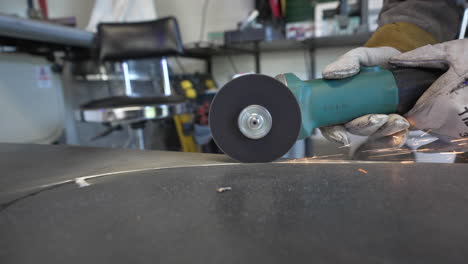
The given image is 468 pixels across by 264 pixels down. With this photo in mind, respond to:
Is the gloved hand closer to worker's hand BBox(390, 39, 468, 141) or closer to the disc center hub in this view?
worker's hand BBox(390, 39, 468, 141)

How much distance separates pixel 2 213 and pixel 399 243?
1.56 ft

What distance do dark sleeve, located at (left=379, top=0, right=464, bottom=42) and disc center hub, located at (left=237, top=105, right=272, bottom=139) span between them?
0.58 metres

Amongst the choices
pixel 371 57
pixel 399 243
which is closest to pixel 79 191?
pixel 399 243

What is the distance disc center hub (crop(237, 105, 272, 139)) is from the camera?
1.60 feet

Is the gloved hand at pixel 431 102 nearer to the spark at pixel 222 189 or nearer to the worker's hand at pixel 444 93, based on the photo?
the worker's hand at pixel 444 93

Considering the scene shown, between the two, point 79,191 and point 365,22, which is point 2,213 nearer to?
point 79,191

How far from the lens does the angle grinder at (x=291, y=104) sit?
493 millimetres

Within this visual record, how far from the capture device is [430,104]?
0.55 metres

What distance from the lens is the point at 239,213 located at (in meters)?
0.33

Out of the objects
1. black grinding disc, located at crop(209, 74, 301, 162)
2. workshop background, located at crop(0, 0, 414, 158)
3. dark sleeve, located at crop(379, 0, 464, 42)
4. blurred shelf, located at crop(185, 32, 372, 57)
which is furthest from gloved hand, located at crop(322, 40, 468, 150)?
blurred shelf, located at crop(185, 32, 372, 57)

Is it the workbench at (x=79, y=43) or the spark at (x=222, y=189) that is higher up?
the workbench at (x=79, y=43)

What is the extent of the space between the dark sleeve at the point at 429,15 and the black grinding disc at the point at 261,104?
542 millimetres

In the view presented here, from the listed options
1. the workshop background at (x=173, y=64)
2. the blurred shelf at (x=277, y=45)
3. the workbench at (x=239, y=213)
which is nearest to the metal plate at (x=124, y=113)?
the workshop background at (x=173, y=64)

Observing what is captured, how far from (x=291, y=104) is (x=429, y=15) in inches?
24.1
